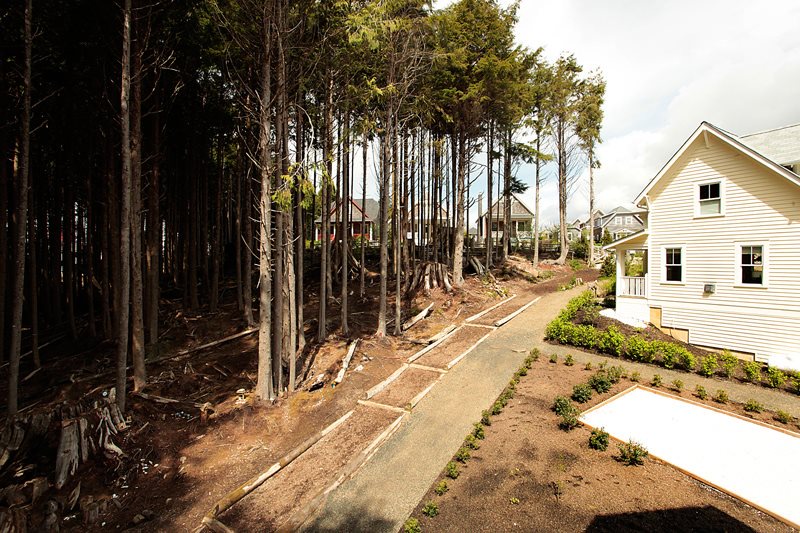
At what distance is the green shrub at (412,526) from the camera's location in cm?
510

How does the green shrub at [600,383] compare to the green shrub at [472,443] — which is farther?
the green shrub at [600,383]

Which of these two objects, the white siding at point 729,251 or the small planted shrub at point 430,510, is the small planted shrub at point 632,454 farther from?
the white siding at point 729,251

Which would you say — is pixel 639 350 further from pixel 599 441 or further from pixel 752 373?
pixel 599 441

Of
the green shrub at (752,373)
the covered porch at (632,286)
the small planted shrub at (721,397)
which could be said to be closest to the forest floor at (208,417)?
the small planted shrub at (721,397)

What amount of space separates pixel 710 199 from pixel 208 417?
61.6 feet

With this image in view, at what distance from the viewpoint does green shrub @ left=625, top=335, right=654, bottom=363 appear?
11195mm

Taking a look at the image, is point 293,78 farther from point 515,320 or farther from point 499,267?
point 499,267

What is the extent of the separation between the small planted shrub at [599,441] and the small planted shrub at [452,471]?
9.10 ft

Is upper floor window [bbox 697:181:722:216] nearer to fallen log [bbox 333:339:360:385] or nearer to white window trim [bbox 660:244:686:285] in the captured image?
white window trim [bbox 660:244:686:285]

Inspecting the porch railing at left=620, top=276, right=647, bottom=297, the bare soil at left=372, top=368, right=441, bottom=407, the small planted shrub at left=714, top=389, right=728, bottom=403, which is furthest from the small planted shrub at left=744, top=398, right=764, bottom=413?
the bare soil at left=372, top=368, right=441, bottom=407

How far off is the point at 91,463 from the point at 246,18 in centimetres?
1071

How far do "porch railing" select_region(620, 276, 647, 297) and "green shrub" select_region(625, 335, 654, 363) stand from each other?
14.3 ft

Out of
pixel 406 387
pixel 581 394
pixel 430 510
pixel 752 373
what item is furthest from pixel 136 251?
pixel 752 373

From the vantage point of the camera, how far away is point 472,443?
7.05 m
